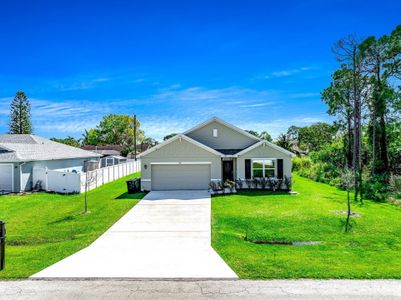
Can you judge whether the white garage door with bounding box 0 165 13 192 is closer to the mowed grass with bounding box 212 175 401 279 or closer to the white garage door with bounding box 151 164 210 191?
the white garage door with bounding box 151 164 210 191

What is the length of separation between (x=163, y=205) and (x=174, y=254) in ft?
23.5

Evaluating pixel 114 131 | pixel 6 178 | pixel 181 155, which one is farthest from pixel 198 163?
pixel 114 131

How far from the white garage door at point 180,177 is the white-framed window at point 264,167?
334 cm

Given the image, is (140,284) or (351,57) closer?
(140,284)

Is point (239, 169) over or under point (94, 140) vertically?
under

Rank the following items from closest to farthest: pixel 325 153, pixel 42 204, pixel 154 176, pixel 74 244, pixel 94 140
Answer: pixel 74 244 → pixel 42 204 → pixel 154 176 → pixel 325 153 → pixel 94 140

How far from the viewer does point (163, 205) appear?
15.7 m

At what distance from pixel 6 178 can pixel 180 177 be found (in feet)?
41.8

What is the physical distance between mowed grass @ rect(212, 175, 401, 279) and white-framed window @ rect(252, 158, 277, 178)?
3222 millimetres

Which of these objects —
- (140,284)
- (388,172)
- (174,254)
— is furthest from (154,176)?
(388,172)

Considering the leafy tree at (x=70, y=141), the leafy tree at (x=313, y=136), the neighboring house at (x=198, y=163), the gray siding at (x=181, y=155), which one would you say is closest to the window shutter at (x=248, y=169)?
the neighboring house at (x=198, y=163)

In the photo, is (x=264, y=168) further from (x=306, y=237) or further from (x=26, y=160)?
(x=26, y=160)

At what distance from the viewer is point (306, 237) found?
10.3m

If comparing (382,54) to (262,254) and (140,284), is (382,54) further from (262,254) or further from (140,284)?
(140,284)
